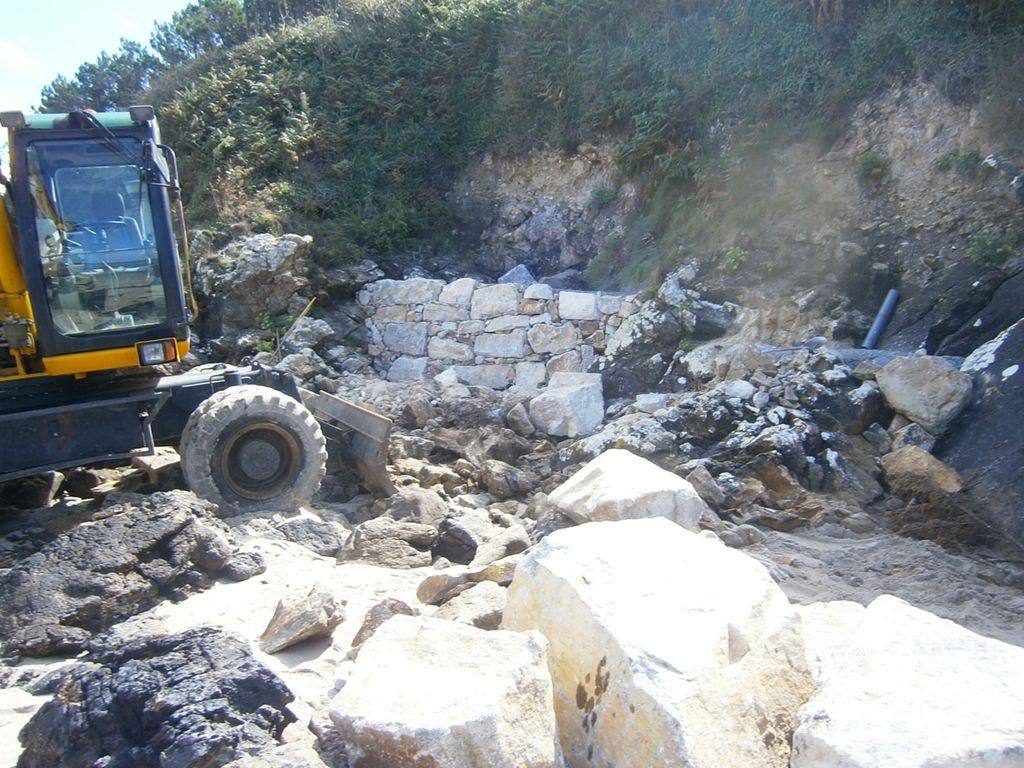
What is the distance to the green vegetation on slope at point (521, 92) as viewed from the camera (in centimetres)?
1091

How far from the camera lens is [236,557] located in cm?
507

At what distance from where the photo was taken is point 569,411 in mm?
9484

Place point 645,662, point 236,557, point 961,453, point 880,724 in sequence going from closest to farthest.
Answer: point 880,724
point 645,662
point 236,557
point 961,453

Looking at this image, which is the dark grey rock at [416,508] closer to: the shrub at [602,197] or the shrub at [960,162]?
the shrub at [960,162]

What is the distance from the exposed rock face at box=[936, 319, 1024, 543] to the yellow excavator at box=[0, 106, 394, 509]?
4838 mm

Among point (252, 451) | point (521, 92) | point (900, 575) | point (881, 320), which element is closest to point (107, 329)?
point (252, 451)

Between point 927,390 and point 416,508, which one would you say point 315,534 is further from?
point 927,390

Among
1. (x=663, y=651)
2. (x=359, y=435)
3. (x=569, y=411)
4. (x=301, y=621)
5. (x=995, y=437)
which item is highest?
(x=663, y=651)

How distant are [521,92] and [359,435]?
30.0 feet

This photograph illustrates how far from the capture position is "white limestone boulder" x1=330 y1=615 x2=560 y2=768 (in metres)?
2.46

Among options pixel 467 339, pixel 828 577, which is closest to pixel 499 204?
pixel 467 339

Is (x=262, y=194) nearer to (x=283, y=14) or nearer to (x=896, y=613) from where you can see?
(x=283, y=14)

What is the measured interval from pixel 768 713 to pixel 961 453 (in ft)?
15.3

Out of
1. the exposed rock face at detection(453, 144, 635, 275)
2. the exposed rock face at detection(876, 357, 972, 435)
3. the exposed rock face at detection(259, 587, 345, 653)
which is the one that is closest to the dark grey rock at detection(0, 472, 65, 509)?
the exposed rock face at detection(259, 587, 345, 653)
